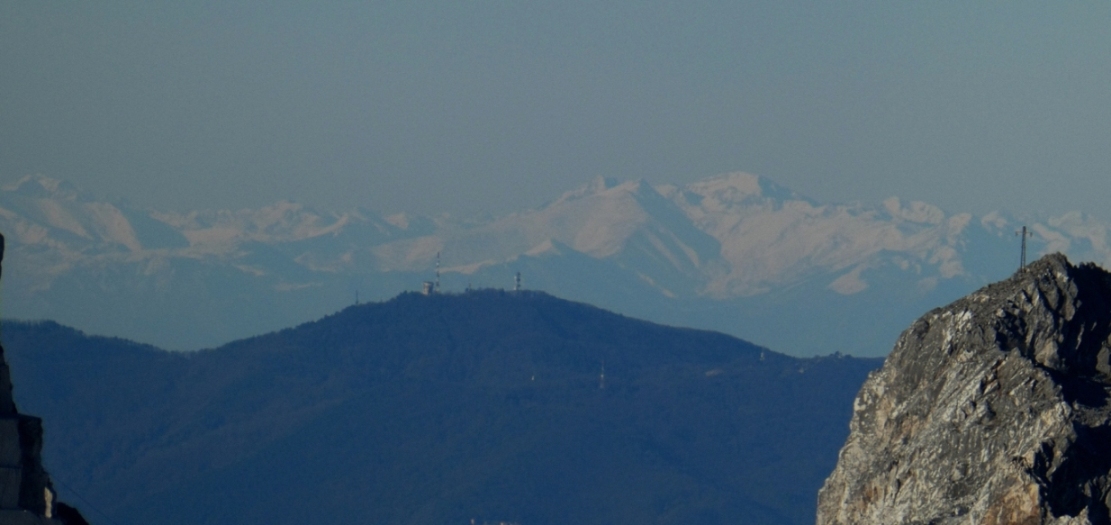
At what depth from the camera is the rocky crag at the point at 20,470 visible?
1515 centimetres

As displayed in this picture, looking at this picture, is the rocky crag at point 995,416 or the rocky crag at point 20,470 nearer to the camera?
the rocky crag at point 20,470

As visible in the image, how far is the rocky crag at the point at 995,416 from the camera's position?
25.4m

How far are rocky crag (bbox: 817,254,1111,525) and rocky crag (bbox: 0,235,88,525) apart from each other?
12.6 meters

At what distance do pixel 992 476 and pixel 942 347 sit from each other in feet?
12.6

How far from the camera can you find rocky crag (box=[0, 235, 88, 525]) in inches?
596

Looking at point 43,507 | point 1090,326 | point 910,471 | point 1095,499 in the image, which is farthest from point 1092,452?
point 43,507

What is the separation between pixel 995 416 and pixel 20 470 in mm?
14435

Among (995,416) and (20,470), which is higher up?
(995,416)

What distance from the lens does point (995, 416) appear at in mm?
26578

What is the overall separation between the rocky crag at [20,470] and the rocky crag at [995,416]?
1262 centimetres

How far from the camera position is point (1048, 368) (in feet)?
93.0

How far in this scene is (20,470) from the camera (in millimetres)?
15234

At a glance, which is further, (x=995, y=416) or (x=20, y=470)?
(x=995, y=416)

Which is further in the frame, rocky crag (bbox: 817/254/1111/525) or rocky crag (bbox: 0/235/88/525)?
rocky crag (bbox: 817/254/1111/525)
